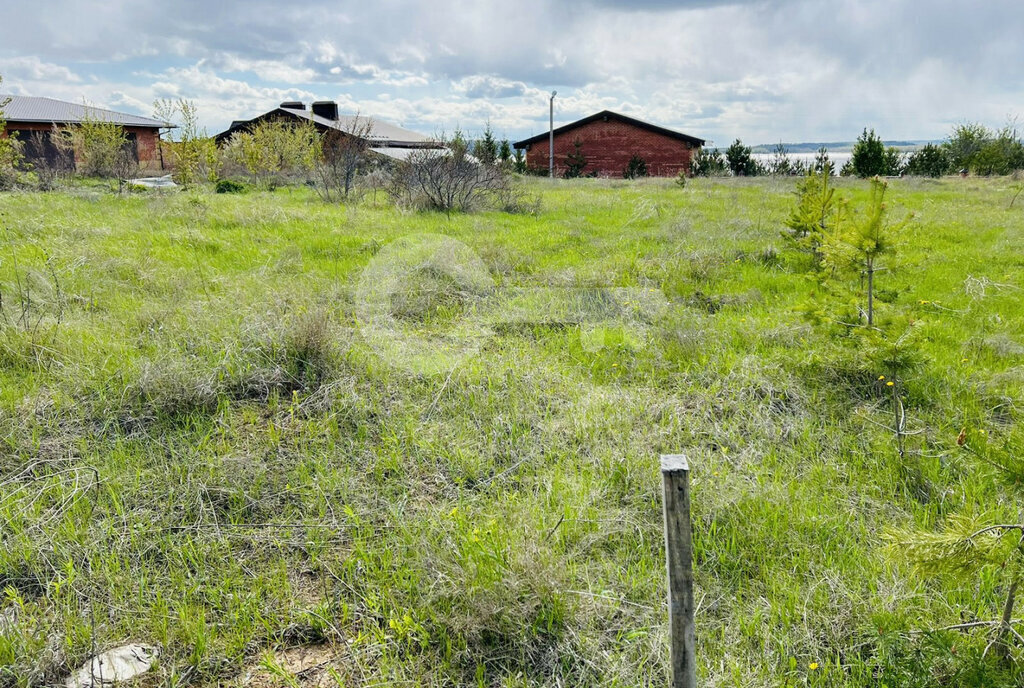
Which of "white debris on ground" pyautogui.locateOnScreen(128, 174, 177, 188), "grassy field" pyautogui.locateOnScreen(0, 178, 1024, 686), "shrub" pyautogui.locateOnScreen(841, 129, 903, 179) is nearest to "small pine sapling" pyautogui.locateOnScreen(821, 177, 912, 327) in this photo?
"grassy field" pyautogui.locateOnScreen(0, 178, 1024, 686)

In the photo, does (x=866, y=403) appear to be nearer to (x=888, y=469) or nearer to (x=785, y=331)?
(x=888, y=469)

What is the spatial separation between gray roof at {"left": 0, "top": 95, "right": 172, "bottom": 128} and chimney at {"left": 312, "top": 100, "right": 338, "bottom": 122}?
11153 millimetres

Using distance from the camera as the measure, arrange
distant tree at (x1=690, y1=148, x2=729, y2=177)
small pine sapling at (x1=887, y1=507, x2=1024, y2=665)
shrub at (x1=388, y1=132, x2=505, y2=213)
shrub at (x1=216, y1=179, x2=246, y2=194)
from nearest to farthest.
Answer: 1. small pine sapling at (x1=887, y1=507, x2=1024, y2=665)
2. shrub at (x1=388, y1=132, x2=505, y2=213)
3. shrub at (x1=216, y1=179, x2=246, y2=194)
4. distant tree at (x1=690, y1=148, x2=729, y2=177)

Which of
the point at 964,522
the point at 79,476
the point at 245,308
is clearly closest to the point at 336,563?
the point at 79,476

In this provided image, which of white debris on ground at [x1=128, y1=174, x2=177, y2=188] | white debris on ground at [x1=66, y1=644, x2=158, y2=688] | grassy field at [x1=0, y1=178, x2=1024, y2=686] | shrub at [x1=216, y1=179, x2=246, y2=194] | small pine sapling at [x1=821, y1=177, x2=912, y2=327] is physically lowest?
white debris on ground at [x1=66, y1=644, x2=158, y2=688]

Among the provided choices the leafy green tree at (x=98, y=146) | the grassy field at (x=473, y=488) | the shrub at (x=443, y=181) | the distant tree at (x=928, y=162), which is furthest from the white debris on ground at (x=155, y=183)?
the distant tree at (x=928, y=162)

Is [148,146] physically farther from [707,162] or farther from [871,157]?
[871,157]

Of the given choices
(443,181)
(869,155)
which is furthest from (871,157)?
(443,181)

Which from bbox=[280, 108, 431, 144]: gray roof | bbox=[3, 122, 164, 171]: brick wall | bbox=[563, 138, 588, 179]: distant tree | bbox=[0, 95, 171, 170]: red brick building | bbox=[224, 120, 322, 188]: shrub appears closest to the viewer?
bbox=[224, 120, 322, 188]: shrub

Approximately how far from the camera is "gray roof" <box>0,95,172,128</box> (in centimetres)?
3512

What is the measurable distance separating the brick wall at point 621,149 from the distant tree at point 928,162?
12.7m

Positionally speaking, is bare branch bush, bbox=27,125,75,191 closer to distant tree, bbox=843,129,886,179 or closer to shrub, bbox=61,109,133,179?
shrub, bbox=61,109,133,179

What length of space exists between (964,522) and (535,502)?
1.85 meters

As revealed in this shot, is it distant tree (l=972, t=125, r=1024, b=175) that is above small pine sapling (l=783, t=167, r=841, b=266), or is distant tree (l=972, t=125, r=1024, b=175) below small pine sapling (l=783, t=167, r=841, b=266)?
above
